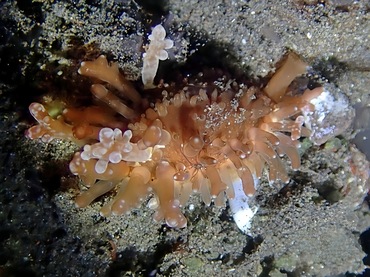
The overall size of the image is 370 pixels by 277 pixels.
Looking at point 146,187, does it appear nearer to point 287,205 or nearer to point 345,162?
point 287,205

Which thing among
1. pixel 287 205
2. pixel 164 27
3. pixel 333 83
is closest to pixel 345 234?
pixel 287 205

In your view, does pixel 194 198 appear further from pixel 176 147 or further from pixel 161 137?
pixel 161 137

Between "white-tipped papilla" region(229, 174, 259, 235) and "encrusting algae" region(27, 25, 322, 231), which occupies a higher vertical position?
"encrusting algae" region(27, 25, 322, 231)

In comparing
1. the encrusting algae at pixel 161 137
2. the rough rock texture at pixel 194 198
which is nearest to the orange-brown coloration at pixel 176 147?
the encrusting algae at pixel 161 137

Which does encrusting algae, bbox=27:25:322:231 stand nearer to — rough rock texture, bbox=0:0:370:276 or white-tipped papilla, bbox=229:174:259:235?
rough rock texture, bbox=0:0:370:276

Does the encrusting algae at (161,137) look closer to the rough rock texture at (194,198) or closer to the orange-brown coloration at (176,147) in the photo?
the orange-brown coloration at (176,147)

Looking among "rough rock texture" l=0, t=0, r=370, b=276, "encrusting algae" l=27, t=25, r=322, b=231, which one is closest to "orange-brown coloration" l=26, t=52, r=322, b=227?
"encrusting algae" l=27, t=25, r=322, b=231

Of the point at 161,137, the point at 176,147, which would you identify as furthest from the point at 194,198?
the point at 161,137
